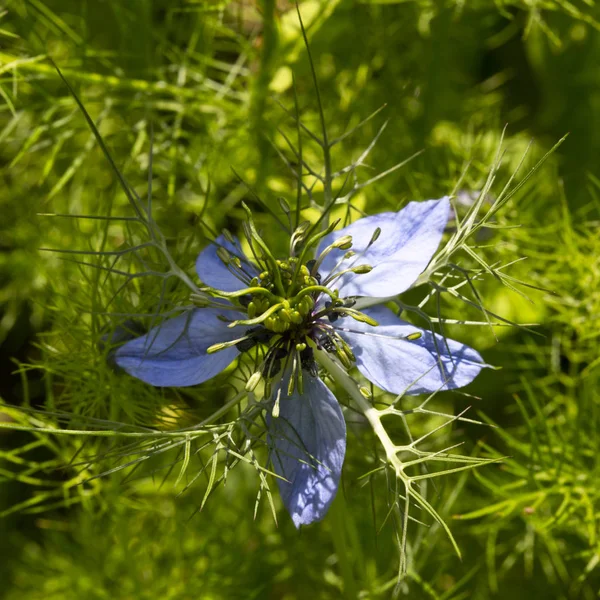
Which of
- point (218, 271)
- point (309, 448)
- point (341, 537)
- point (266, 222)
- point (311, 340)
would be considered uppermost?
point (266, 222)

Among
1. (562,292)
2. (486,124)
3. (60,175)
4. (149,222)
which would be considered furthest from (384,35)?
(149,222)

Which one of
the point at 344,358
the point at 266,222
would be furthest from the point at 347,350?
the point at 266,222

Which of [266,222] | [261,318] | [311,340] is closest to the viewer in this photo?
[261,318]

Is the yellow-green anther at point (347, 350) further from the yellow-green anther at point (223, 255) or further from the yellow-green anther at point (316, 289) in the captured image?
the yellow-green anther at point (223, 255)

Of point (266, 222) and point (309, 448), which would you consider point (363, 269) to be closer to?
point (309, 448)

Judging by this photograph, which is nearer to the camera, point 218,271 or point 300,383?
point 300,383

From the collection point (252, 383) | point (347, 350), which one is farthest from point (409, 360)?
point (252, 383)

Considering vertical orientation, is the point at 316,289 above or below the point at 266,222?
below

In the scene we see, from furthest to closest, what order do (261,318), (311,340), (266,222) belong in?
(266,222)
(311,340)
(261,318)
